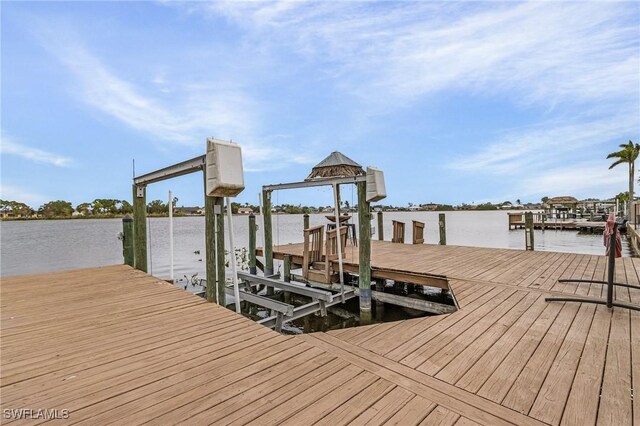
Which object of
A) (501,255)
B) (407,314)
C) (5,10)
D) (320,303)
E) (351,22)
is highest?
(351,22)

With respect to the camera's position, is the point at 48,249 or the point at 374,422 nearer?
the point at 374,422

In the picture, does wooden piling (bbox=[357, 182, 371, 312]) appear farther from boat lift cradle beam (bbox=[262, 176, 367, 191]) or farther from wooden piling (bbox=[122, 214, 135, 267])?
Answer: wooden piling (bbox=[122, 214, 135, 267])

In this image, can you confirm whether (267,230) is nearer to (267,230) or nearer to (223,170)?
(267,230)

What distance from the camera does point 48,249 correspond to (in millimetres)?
17484

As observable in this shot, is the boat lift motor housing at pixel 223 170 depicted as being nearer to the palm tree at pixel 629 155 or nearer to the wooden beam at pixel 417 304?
the wooden beam at pixel 417 304

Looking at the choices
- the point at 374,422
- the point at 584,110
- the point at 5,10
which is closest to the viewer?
the point at 374,422

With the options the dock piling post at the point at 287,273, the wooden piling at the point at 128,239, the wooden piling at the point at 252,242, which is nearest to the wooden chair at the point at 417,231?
the dock piling post at the point at 287,273

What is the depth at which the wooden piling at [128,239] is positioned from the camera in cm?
548

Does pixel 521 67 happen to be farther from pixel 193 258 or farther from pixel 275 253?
pixel 193 258

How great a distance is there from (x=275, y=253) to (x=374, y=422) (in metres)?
6.64

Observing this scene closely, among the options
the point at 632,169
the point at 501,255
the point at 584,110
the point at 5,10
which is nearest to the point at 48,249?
the point at 5,10

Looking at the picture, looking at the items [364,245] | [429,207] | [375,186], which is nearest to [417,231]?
[364,245]

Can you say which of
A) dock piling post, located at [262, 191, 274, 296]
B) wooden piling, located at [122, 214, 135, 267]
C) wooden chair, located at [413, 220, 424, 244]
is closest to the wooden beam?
dock piling post, located at [262, 191, 274, 296]

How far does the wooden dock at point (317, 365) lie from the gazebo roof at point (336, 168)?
18.8ft
